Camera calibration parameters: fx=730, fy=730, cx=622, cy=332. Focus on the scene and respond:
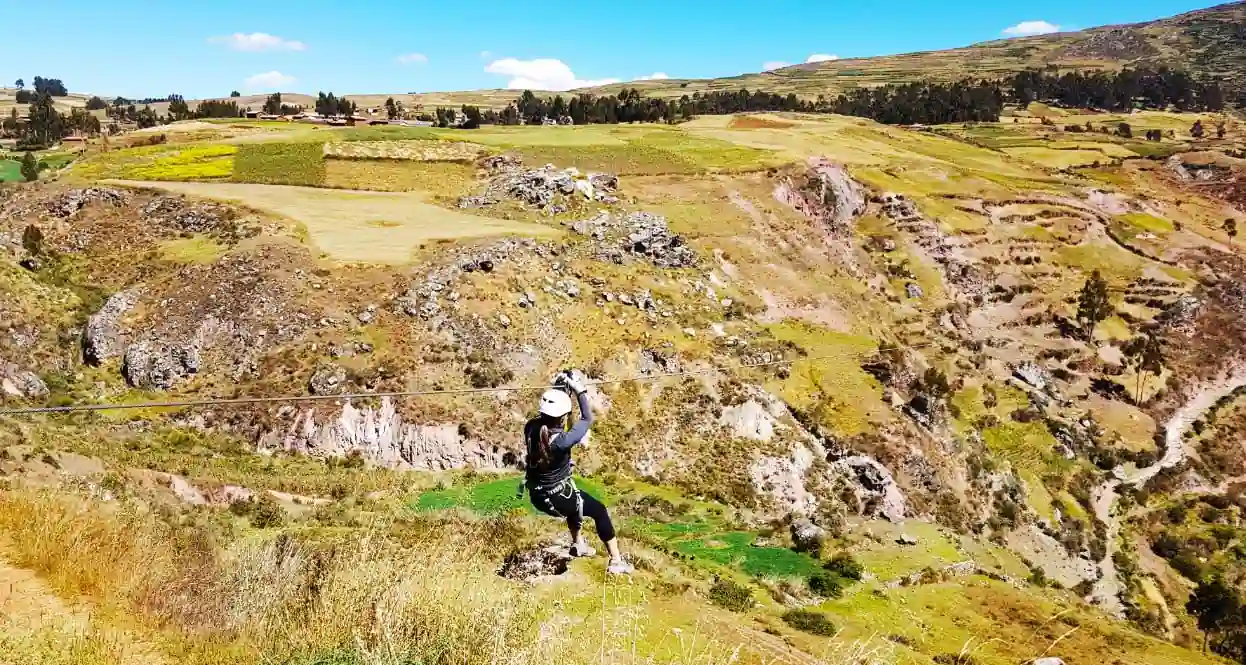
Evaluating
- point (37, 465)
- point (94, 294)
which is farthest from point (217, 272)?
point (37, 465)

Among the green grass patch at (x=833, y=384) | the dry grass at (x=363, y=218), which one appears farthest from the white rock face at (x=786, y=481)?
the dry grass at (x=363, y=218)

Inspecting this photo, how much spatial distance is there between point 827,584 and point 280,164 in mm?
53037

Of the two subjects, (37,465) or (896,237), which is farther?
(896,237)

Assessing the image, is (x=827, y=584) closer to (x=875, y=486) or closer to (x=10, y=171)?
(x=875, y=486)

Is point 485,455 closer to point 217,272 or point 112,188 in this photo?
point 217,272

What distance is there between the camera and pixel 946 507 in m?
36.2

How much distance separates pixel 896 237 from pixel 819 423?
133ft

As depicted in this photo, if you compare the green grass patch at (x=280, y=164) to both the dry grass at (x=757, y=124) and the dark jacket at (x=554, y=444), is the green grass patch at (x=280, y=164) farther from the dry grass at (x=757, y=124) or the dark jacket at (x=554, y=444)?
the dry grass at (x=757, y=124)

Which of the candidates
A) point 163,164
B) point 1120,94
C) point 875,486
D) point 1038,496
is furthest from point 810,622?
point 1120,94

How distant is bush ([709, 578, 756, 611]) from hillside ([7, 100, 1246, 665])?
0.21 m

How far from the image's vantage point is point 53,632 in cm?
792

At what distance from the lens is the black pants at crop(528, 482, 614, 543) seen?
1088cm

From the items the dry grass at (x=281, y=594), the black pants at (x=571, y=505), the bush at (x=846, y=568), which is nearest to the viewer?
the dry grass at (x=281, y=594)

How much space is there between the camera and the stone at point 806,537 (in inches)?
1106
